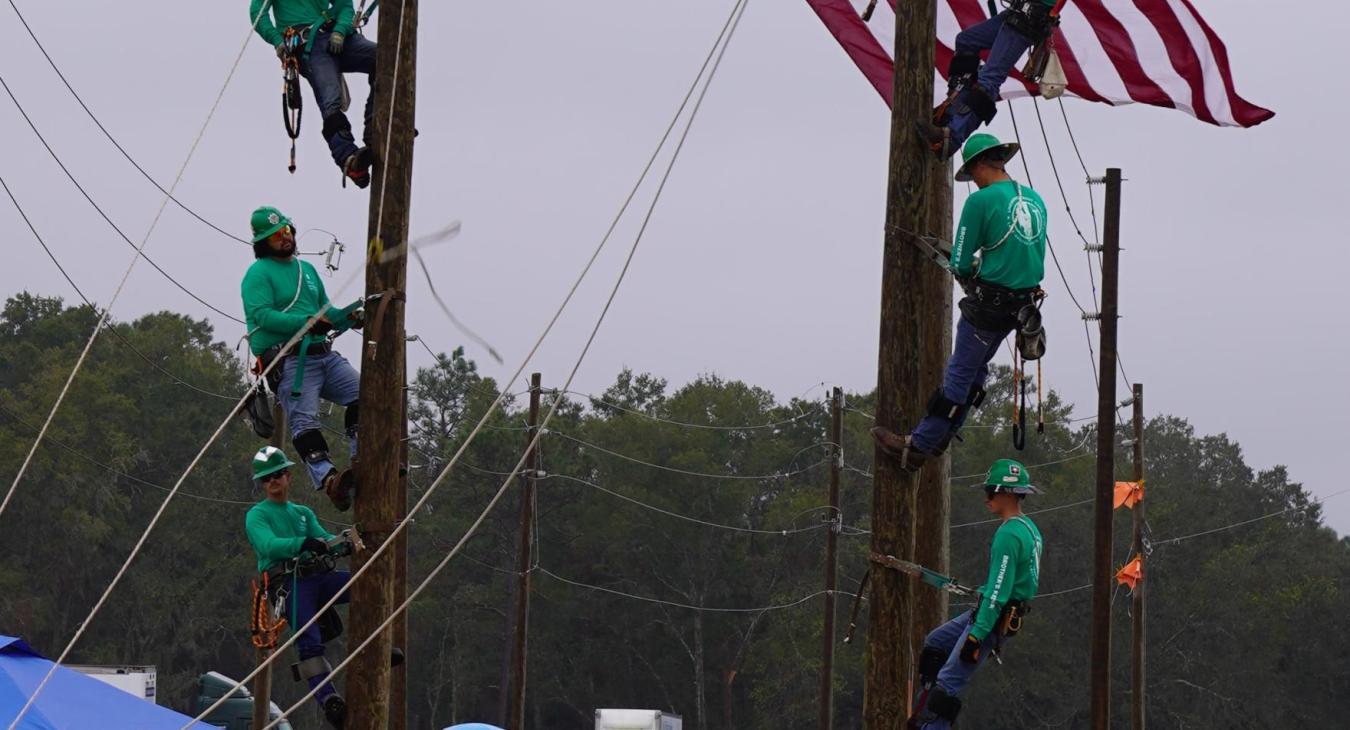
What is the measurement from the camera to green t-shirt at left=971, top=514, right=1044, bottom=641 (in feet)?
33.0

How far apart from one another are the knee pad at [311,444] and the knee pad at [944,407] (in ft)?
11.4

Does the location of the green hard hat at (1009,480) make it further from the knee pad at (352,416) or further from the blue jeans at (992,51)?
the knee pad at (352,416)

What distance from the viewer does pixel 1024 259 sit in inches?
387

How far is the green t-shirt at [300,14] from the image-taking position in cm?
1148

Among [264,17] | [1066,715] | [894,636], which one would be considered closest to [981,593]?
[894,636]

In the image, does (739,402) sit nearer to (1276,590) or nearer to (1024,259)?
(1276,590)

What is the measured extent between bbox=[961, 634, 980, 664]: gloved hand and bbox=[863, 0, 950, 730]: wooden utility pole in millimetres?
678

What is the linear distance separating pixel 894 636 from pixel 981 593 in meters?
1.04

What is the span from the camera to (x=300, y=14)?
38.2ft

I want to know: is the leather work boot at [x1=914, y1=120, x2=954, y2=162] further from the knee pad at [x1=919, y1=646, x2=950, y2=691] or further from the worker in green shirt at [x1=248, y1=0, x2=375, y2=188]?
the worker in green shirt at [x1=248, y1=0, x2=375, y2=188]

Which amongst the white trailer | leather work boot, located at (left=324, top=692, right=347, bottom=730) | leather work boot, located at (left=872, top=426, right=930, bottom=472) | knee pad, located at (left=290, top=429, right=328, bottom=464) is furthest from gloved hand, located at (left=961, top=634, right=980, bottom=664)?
the white trailer

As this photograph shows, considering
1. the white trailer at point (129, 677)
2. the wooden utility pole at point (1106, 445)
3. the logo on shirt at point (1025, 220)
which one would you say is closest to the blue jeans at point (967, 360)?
the logo on shirt at point (1025, 220)

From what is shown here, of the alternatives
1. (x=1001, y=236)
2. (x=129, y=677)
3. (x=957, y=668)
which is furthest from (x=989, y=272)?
(x=129, y=677)

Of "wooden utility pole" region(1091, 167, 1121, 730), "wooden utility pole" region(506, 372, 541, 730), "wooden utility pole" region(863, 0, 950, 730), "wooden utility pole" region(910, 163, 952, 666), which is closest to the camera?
"wooden utility pole" region(863, 0, 950, 730)
